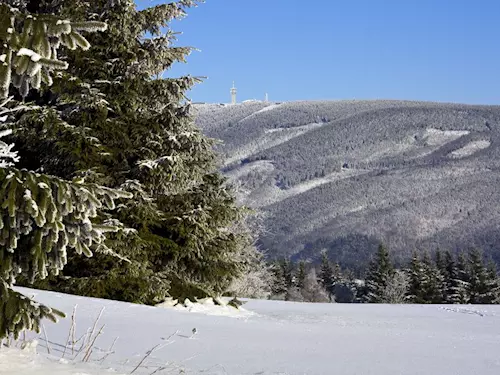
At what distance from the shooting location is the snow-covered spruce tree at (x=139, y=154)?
10.2 metres

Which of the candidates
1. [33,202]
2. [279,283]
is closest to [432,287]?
[279,283]

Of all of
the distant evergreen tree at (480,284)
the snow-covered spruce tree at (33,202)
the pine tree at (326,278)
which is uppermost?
the snow-covered spruce tree at (33,202)

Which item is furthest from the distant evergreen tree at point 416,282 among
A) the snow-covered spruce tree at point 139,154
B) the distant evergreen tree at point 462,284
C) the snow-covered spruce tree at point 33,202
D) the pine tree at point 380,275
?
the snow-covered spruce tree at point 33,202

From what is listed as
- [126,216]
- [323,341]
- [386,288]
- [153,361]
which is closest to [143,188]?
[126,216]

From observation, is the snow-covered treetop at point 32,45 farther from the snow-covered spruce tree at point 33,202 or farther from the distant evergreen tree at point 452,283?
the distant evergreen tree at point 452,283

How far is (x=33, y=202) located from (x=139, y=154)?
827 centimetres

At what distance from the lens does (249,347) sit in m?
5.77

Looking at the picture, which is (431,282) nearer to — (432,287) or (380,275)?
(432,287)

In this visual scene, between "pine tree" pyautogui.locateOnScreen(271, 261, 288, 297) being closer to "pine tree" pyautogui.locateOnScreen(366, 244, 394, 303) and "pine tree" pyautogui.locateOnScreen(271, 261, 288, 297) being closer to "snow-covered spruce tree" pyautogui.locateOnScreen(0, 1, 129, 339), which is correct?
"pine tree" pyautogui.locateOnScreen(366, 244, 394, 303)

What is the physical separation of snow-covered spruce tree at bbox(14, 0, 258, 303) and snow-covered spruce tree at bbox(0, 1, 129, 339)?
6.64m

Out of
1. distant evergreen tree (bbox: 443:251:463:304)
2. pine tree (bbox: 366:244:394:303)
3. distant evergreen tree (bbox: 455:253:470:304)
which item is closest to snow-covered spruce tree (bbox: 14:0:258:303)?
distant evergreen tree (bbox: 455:253:470:304)

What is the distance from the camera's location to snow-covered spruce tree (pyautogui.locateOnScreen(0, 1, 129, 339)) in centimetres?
285

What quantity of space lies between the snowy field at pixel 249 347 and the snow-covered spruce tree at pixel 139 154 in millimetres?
2145

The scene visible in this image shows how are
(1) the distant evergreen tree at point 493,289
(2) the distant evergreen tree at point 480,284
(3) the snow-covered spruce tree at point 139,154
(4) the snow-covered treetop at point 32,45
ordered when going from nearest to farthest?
(4) the snow-covered treetop at point 32,45, (3) the snow-covered spruce tree at point 139,154, (1) the distant evergreen tree at point 493,289, (2) the distant evergreen tree at point 480,284
